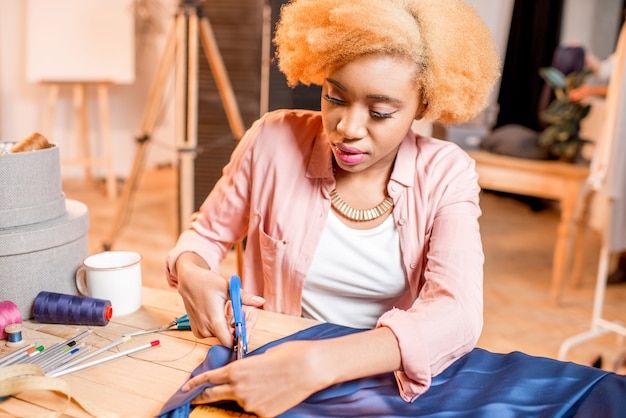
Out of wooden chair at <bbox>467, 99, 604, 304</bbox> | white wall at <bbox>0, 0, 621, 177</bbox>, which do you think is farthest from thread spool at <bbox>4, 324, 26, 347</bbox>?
white wall at <bbox>0, 0, 621, 177</bbox>

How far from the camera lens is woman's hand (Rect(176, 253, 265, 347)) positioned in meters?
0.93

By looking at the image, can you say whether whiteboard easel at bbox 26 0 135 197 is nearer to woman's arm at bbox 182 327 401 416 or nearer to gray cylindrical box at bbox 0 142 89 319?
gray cylindrical box at bbox 0 142 89 319

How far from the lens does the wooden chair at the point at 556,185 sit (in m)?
2.85

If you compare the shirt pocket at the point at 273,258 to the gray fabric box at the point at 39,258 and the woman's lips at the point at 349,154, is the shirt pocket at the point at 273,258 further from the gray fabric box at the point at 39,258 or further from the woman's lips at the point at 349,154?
the gray fabric box at the point at 39,258

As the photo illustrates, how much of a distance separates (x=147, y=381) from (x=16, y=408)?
0.51 feet

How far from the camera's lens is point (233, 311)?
35.7 inches

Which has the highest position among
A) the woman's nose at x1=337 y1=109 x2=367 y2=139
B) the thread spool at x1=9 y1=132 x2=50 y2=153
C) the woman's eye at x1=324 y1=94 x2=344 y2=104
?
the woman's eye at x1=324 y1=94 x2=344 y2=104

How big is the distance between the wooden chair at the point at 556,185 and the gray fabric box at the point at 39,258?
2352 millimetres

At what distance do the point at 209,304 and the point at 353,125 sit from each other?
35cm

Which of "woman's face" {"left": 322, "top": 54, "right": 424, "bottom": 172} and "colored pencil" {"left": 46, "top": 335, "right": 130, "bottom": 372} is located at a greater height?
"woman's face" {"left": 322, "top": 54, "right": 424, "bottom": 172}

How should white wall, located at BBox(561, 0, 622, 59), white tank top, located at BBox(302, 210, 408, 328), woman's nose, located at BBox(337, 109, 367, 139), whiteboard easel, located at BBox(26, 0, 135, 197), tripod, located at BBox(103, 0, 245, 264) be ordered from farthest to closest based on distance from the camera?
white wall, located at BBox(561, 0, 622, 59) < whiteboard easel, located at BBox(26, 0, 135, 197) < tripod, located at BBox(103, 0, 245, 264) < white tank top, located at BBox(302, 210, 408, 328) < woman's nose, located at BBox(337, 109, 367, 139)

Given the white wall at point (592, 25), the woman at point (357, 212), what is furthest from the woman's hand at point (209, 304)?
the white wall at point (592, 25)

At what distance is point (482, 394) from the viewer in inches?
32.4

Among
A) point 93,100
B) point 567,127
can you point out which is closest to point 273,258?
point 567,127
